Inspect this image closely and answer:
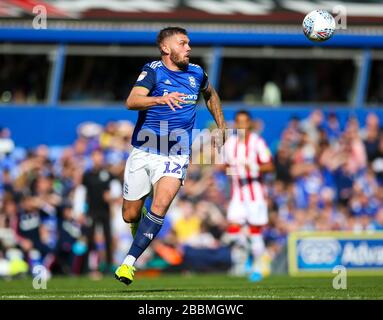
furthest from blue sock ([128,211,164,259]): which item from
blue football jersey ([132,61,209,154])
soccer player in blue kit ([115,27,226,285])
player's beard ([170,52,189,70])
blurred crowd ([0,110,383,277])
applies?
blurred crowd ([0,110,383,277])

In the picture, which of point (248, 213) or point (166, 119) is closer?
point (166, 119)

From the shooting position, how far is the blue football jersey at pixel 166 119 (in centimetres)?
1127

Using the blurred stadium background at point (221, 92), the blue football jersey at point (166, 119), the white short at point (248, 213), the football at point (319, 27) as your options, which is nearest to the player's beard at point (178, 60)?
the blue football jersey at point (166, 119)

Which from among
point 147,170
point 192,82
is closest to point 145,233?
point 147,170

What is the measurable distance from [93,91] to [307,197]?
5.97 m

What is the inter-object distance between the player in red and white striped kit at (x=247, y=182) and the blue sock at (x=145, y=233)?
5068mm

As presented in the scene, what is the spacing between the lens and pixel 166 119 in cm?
1135

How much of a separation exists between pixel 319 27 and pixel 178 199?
28.2 ft

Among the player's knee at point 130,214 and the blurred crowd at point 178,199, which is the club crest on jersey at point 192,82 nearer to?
the player's knee at point 130,214

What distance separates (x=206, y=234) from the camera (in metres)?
19.7

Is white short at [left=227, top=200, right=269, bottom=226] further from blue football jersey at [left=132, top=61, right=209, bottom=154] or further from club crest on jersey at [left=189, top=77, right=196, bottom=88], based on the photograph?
club crest on jersey at [left=189, top=77, right=196, bottom=88]

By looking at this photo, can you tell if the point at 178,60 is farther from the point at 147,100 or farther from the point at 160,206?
the point at 160,206
